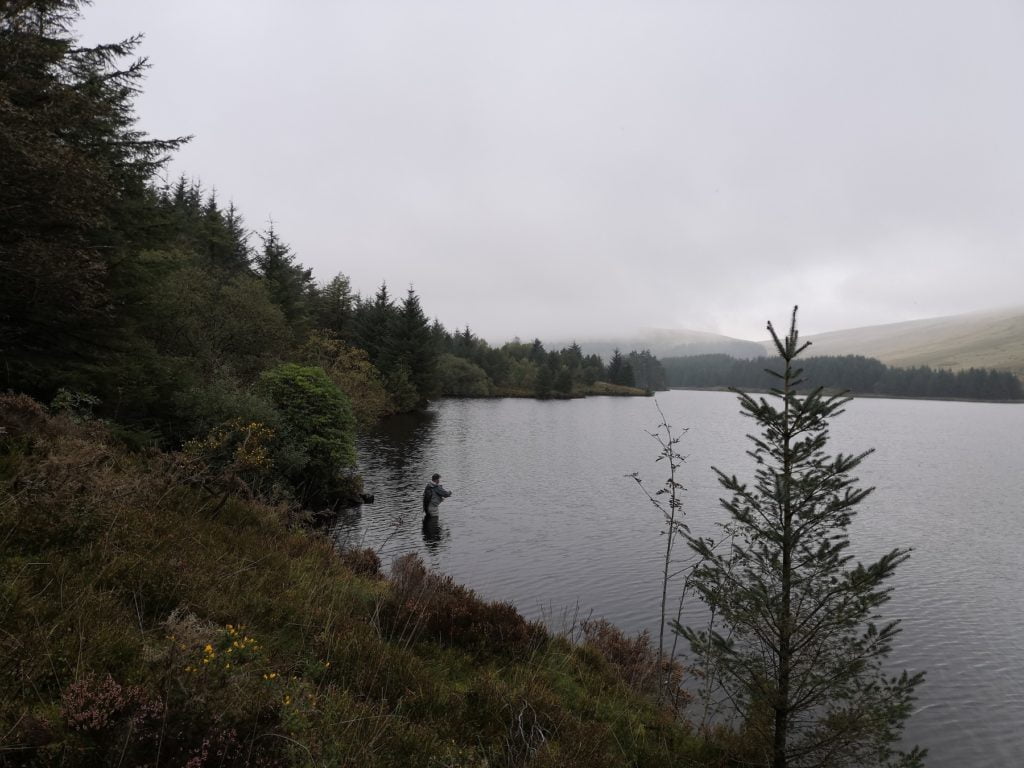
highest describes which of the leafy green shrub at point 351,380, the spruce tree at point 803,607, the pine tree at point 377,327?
the pine tree at point 377,327

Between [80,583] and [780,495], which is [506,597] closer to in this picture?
[780,495]

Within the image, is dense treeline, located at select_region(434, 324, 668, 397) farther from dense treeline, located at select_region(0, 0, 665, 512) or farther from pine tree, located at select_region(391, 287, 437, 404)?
dense treeline, located at select_region(0, 0, 665, 512)

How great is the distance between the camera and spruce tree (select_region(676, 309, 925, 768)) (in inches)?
229

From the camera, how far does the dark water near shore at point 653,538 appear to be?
1054 centimetres

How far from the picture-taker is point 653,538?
1855 centimetres

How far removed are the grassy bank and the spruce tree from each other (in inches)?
45.5

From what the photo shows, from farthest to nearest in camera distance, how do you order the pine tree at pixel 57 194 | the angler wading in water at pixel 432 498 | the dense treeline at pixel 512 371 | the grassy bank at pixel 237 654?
the dense treeline at pixel 512 371 → the angler wading in water at pixel 432 498 → the pine tree at pixel 57 194 → the grassy bank at pixel 237 654

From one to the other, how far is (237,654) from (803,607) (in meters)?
6.22

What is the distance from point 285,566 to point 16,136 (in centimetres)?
773

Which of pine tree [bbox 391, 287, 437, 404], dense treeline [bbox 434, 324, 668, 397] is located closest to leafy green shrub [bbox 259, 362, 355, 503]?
pine tree [bbox 391, 287, 437, 404]

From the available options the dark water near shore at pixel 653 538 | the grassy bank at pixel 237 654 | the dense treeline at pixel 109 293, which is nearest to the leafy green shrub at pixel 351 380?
the dark water near shore at pixel 653 538

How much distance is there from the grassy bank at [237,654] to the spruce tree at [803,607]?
3.79ft

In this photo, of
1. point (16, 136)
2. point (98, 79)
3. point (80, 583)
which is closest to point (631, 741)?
point (80, 583)

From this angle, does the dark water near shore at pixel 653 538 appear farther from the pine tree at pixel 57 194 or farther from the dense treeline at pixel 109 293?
the pine tree at pixel 57 194
